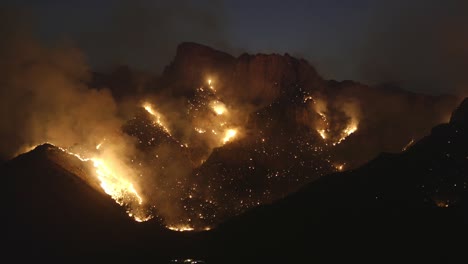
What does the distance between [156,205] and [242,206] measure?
17.0 meters

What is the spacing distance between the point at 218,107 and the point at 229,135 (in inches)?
434

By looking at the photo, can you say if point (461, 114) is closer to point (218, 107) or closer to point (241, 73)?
point (218, 107)

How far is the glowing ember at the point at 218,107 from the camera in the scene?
146 m

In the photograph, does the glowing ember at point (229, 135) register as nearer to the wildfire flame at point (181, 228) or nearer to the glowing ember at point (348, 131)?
the glowing ember at point (348, 131)

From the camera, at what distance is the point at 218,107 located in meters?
148

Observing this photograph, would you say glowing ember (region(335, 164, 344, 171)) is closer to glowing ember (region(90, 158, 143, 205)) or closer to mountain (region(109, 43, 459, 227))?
mountain (region(109, 43, 459, 227))

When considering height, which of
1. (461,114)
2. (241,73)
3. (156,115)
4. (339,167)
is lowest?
(461,114)

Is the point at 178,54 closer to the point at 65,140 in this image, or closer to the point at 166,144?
the point at 166,144

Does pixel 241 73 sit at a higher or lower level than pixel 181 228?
higher

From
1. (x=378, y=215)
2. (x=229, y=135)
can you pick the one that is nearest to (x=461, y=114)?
(x=378, y=215)

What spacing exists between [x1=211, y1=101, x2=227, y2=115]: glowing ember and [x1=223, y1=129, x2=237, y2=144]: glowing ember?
728 centimetres

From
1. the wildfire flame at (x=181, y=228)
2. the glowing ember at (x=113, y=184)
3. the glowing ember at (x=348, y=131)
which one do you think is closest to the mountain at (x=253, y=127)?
the glowing ember at (x=348, y=131)

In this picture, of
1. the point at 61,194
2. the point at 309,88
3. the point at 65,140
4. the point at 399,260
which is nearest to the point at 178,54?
the point at 309,88

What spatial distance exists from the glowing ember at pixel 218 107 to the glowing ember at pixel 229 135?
7280mm
